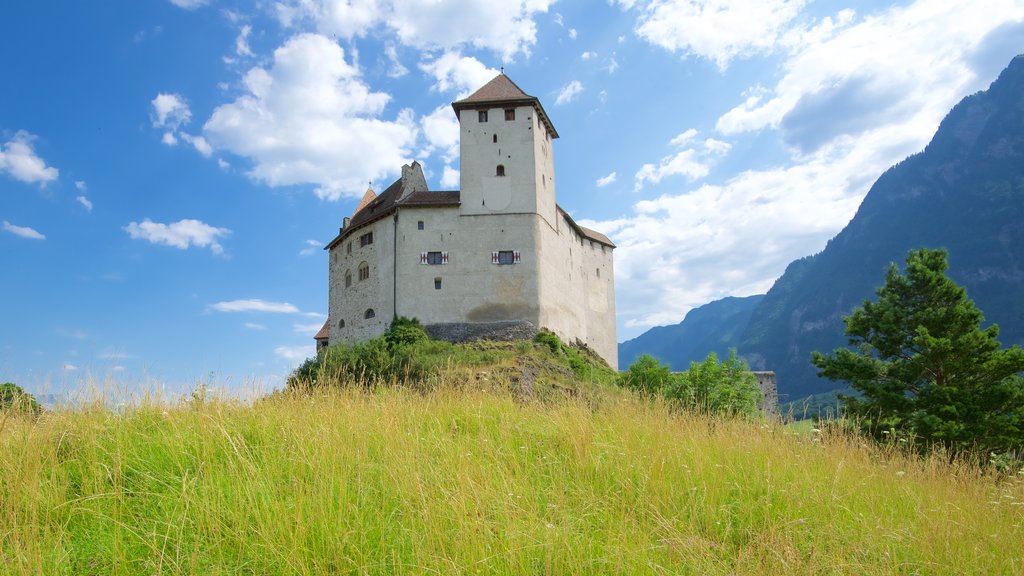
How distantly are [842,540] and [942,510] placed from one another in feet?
4.77

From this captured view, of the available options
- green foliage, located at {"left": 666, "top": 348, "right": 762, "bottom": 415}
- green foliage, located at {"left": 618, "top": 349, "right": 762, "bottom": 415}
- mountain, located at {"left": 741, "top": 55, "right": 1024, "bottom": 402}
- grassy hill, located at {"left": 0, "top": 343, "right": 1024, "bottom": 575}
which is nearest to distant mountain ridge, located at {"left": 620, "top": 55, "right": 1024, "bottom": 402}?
mountain, located at {"left": 741, "top": 55, "right": 1024, "bottom": 402}

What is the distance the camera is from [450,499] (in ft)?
13.7

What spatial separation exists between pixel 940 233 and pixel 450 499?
16156cm

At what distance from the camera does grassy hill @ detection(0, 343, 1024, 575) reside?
3633 millimetres

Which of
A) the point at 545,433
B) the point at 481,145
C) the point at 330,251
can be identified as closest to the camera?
the point at 545,433

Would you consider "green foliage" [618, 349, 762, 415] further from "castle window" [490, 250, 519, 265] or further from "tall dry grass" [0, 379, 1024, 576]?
"tall dry grass" [0, 379, 1024, 576]

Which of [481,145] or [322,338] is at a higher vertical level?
[481,145]

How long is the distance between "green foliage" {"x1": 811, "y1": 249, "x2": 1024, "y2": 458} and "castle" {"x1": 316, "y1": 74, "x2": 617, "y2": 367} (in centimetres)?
1749

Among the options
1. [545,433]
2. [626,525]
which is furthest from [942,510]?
[545,433]

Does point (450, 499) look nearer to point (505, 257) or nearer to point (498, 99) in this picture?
point (505, 257)

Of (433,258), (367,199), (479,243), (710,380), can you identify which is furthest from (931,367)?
(367,199)

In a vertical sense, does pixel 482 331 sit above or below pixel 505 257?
below

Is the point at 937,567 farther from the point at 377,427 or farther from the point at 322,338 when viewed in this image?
the point at 322,338

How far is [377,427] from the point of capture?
5.70 metres
